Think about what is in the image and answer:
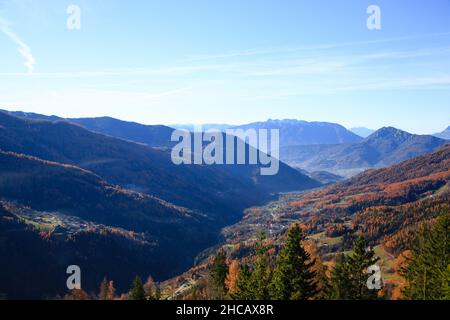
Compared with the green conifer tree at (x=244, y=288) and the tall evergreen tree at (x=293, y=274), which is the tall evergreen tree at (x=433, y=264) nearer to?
the tall evergreen tree at (x=293, y=274)

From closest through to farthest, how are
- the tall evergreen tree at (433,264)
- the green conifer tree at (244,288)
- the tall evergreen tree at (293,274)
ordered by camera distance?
1. the tall evergreen tree at (433,264)
2. the tall evergreen tree at (293,274)
3. the green conifer tree at (244,288)

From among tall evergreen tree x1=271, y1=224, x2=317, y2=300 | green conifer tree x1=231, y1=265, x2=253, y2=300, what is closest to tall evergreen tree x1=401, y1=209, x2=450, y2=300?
tall evergreen tree x1=271, y1=224, x2=317, y2=300

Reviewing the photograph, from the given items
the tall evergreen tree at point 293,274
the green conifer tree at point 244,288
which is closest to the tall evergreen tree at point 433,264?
the tall evergreen tree at point 293,274

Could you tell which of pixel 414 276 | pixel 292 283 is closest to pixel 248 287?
pixel 292 283

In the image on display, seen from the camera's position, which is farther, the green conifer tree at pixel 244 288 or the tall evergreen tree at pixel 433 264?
the green conifer tree at pixel 244 288

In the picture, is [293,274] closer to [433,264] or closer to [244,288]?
[244,288]

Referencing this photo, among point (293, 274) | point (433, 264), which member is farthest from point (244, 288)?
point (433, 264)

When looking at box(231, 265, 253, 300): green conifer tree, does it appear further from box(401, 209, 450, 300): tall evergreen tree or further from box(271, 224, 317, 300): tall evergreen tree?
box(401, 209, 450, 300): tall evergreen tree

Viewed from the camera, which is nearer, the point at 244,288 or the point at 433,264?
the point at 433,264
